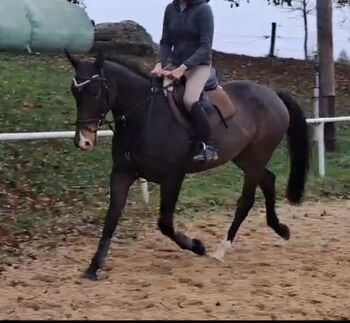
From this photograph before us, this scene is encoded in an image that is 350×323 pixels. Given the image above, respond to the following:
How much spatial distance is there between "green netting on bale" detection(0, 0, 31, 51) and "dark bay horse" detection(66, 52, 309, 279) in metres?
11.7

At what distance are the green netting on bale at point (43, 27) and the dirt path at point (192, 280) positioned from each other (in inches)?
439

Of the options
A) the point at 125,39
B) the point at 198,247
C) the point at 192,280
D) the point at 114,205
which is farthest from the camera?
the point at 125,39

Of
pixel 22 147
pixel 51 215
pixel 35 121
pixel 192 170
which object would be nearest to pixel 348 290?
pixel 192 170

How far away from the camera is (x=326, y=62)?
599 inches

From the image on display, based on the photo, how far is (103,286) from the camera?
661 centimetres

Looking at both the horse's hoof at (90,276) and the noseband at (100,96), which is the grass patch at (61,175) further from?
the noseband at (100,96)

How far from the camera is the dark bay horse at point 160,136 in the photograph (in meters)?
6.64

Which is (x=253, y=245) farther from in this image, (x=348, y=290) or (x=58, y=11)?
(x=58, y=11)

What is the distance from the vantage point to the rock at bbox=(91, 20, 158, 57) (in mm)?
19750

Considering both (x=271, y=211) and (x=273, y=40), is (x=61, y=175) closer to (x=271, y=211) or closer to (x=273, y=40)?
(x=271, y=211)

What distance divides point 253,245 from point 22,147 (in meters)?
4.69

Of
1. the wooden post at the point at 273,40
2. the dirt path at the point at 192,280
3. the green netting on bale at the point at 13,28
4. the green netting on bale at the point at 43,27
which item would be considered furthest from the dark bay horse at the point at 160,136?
the wooden post at the point at 273,40

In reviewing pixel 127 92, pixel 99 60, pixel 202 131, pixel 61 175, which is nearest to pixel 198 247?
pixel 202 131

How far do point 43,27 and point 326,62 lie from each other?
296 inches
